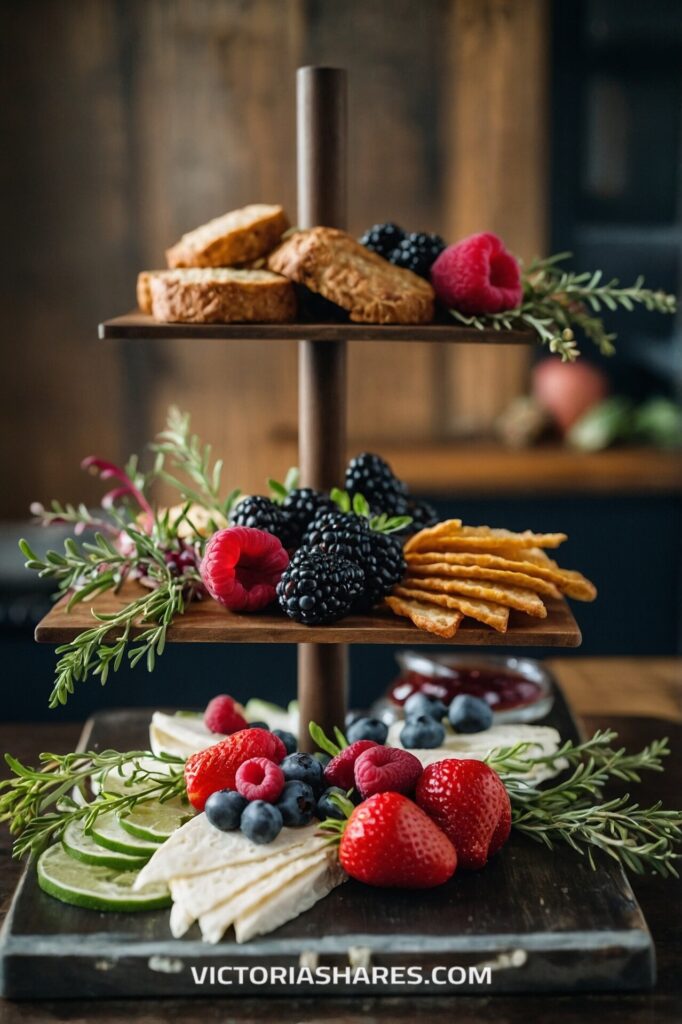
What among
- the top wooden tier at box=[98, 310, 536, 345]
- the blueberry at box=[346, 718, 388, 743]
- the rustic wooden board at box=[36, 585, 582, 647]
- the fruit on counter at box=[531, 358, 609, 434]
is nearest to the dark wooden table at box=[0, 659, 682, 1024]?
the rustic wooden board at box=[36, 585, 582, 647]

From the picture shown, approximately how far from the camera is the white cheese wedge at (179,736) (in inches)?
67.2

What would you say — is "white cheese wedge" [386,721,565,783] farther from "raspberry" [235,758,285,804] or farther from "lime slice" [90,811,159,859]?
"lime slice" [90,811,159,859]

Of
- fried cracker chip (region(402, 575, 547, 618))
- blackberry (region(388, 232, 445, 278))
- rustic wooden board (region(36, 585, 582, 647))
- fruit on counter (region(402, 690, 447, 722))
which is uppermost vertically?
blackberry (region(388, 232, 445, 278))

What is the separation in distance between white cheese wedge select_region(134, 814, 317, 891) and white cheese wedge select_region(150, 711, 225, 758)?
0.85 feet

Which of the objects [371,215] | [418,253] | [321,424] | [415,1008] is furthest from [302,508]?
[371,215]

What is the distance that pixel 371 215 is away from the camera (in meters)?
3.94

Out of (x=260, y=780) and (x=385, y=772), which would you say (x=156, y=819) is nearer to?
(x=260, y=780)

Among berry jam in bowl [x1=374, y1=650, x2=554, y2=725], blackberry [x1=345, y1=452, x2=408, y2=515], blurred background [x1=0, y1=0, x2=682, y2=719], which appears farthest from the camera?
blurred background [x1=0, y1=0, x2=682, y2=719]

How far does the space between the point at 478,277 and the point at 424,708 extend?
65cm

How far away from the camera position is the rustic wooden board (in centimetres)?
141

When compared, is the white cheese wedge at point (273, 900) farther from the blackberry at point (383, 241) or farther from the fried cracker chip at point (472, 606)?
the blackberry at point (383, 241)

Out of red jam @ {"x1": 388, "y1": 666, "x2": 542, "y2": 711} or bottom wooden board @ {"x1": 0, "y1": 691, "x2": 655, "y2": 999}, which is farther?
red jam @ {"x1": 388, "y1": 666, "x2": 542, "y2": 711}

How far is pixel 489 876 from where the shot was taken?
1.42m

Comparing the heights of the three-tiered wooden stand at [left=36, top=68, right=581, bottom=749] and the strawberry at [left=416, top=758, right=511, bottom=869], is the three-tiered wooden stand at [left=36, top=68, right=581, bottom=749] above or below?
above
